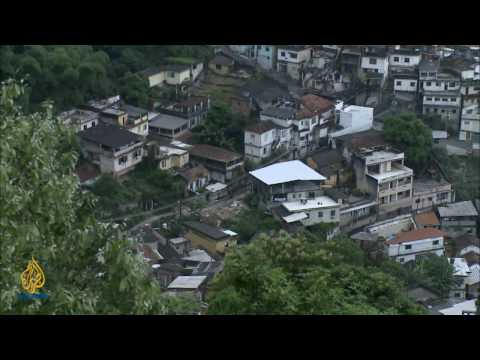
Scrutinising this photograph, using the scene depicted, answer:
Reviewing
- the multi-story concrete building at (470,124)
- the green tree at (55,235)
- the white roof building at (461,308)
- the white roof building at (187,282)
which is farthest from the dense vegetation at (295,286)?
the multi-story concrete building at (470,124)

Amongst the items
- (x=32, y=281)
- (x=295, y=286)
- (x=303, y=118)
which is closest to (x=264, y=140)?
(x=303, y=118)

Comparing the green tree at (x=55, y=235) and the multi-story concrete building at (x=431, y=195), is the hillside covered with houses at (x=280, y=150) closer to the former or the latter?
the multi-story concrete building at (x=431, y=195)

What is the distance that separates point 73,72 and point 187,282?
3.58 meters

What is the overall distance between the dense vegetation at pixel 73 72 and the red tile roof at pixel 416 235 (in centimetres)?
342

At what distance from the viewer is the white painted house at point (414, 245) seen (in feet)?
23.6

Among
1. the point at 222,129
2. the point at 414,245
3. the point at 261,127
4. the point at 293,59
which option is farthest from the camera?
the point at 293,59

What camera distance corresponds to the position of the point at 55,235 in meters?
1.87

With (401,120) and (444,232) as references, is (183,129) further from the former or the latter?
(444,232)

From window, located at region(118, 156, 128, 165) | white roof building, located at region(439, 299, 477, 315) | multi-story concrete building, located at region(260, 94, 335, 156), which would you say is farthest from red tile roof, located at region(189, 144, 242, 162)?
white roof building, located at region(439, 299, 477, 315)

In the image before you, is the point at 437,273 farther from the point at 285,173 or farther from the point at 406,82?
the point at 406,82
